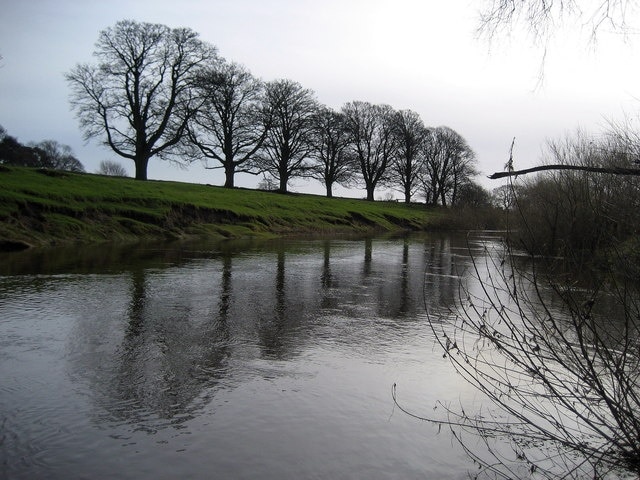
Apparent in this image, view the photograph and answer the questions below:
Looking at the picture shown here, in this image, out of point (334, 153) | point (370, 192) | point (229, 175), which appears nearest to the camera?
point (229, 175)

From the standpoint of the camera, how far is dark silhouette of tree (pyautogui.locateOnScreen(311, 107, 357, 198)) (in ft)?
190

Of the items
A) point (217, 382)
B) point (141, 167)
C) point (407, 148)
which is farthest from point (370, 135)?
point (217, 382)

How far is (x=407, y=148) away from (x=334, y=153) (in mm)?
12133

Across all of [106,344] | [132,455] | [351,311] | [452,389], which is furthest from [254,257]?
[132,455]

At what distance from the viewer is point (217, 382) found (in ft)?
18.5

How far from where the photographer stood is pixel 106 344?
22.7 feet

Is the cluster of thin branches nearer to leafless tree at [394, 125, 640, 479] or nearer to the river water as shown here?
leafless tree at [394, 125, 640, 479]

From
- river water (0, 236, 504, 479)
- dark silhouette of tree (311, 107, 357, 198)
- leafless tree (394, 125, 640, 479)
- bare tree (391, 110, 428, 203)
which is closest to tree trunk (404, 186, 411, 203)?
bare tree (391, 110, 428, 203)

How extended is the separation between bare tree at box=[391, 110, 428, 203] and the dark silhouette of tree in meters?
8.74

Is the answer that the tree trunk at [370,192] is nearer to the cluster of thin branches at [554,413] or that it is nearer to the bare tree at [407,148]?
the bare tree at [407,148]

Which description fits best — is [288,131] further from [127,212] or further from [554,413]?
[554,413]

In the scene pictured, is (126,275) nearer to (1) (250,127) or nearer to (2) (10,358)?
(2) (10,358)

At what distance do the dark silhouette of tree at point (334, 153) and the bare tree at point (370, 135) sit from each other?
354 centimetres

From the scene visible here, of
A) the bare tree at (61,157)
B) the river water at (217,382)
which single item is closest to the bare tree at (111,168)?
the bare tree at (61,157)
